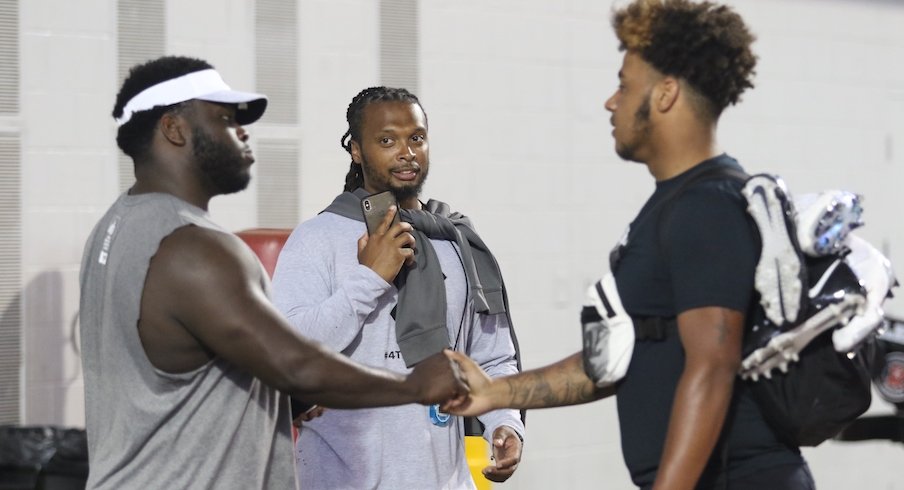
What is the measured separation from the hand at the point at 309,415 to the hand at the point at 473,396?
42 cm

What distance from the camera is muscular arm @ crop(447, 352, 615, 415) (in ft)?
9.77

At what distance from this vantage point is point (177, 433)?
8.94ft

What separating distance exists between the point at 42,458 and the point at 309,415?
2003mm

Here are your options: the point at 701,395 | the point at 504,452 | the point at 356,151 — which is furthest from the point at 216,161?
the point at 504,452

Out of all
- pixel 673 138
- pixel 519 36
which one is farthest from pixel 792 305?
pixel 519 36

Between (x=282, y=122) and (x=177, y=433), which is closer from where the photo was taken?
(x=177, y=433)

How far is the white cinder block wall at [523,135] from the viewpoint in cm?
545

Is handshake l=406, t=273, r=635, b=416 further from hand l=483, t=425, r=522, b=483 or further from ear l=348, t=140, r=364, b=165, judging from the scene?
ear l=348, t=140, r=364, b=165

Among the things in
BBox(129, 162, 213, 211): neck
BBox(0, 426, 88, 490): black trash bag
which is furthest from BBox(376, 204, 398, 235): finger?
BBox(0, 426, 88, 490): black trash bag

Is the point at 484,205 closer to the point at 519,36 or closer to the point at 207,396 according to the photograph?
the point at 519,36

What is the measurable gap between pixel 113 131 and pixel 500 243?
2.01 meters

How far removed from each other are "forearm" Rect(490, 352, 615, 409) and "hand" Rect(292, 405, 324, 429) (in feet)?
1.92

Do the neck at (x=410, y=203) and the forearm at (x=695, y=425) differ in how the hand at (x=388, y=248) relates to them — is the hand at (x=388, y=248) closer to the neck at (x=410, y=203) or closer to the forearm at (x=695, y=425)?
the neck at (x=410, y=203)

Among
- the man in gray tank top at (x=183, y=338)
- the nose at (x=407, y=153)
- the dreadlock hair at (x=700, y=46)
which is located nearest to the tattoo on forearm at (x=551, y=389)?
the man in gray tank top at (x=183, y=338)
